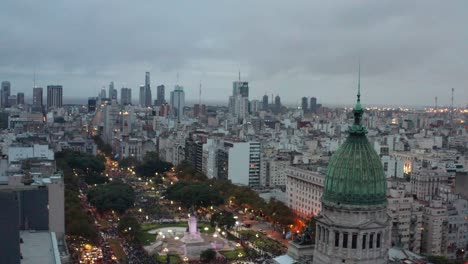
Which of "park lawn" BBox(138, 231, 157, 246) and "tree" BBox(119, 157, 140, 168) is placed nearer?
"park lawn" BBox(138, 231, 157, 246)

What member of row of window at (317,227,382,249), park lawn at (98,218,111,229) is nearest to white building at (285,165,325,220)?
park lawn at (98,218,111,229)

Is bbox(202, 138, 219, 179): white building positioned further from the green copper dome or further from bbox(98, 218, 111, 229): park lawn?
the green copper dome

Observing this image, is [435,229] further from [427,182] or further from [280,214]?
[427,182]

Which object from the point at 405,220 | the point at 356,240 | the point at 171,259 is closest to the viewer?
the point at 356,240

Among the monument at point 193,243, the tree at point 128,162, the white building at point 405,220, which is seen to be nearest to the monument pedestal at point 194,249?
the monument at point 193,243

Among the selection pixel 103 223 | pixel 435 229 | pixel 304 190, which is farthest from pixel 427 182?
pixel 103 223

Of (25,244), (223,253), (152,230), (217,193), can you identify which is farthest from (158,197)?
(25,244)

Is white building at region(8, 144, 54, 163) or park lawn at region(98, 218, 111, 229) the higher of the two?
white building at region(8, 144, 54, 163)

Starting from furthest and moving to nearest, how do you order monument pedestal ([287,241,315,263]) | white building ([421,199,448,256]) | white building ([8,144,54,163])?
1. white building ([8,144,54,163])
2. white building ([421,199,448,256])
3. monument pedestal ([287,241,315,263])
